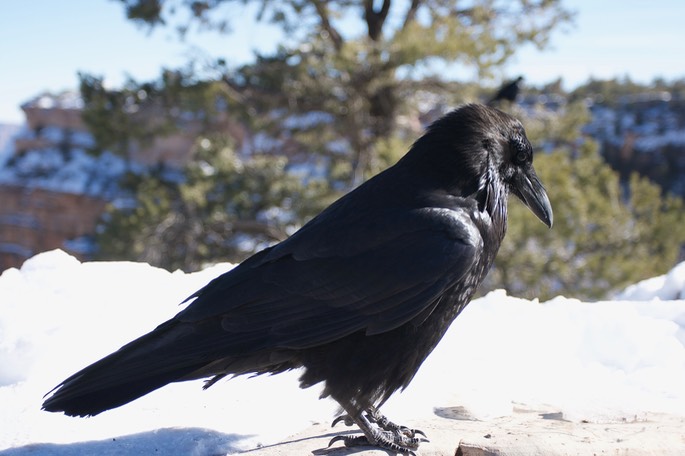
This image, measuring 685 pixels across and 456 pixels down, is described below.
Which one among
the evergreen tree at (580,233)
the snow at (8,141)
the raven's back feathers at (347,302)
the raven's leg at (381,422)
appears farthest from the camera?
the snow at (8,141)

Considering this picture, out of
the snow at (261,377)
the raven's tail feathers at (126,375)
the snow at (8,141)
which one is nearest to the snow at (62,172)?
the snow at (8,141)

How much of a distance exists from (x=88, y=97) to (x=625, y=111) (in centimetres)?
3114

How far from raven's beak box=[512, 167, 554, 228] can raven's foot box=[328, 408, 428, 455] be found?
95 centimetres

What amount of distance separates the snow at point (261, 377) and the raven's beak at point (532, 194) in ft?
2.40

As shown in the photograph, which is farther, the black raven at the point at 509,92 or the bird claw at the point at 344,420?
the black raven at the point at 509,92

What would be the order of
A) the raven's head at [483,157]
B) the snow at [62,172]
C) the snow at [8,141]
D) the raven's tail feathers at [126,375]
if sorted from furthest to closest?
the snow at [8,141] < the snow at [62,172] < the raven's head at [483,157] < the raven's tail feathers at [126,375]

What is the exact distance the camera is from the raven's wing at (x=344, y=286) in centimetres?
230

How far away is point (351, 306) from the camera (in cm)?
234

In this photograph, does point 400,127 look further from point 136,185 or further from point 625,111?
point 625,111

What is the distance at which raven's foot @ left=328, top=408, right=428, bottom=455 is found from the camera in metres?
2.34

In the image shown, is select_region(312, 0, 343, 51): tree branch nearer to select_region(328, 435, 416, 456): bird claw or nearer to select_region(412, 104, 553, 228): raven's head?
select_region(412, 104, 553, 228): raven's head

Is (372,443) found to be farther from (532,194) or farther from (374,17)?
(374,17)

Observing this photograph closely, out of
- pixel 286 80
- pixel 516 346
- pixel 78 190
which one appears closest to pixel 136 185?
pixel 286 80

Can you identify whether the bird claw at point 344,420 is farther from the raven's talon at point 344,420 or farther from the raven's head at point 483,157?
the raven's head at point 483,157
